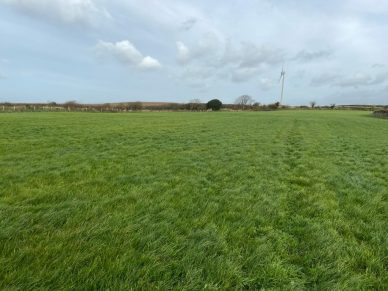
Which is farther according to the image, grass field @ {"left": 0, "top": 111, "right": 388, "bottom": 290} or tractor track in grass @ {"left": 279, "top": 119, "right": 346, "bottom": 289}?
tractor track in grass @ {"left": 279, "top": 119, "right": 346, "bottom": 289}

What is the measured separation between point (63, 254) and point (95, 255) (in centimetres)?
36

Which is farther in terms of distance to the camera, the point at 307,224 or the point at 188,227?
the point at 307,224

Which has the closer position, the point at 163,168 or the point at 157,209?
the point at 157,209

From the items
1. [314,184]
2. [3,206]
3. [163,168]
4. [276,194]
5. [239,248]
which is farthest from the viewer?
[163,168]

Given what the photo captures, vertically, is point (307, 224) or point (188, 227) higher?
point (188, 227)

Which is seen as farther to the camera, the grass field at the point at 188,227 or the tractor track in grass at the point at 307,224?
the tractor track in grass at the point at 307,224

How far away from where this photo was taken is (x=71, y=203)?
192 inches

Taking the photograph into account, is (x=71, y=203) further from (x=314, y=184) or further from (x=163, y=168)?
(x=314, y=184)

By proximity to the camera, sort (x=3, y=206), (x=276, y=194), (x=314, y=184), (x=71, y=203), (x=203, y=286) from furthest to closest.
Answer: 1. (x=314, y=184)
2. (x=276, y=194)
3. (x=71, y=203)
4. (x=3, y=206)
5. (x=203, y=286)

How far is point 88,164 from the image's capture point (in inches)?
333

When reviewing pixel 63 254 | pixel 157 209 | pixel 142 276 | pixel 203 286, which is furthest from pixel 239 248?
pixel 63 254

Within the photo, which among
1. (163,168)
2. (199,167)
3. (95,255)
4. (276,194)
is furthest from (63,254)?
(199,167)

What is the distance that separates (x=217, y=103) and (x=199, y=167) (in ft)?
263

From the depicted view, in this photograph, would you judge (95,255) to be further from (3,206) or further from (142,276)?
(3,206)
